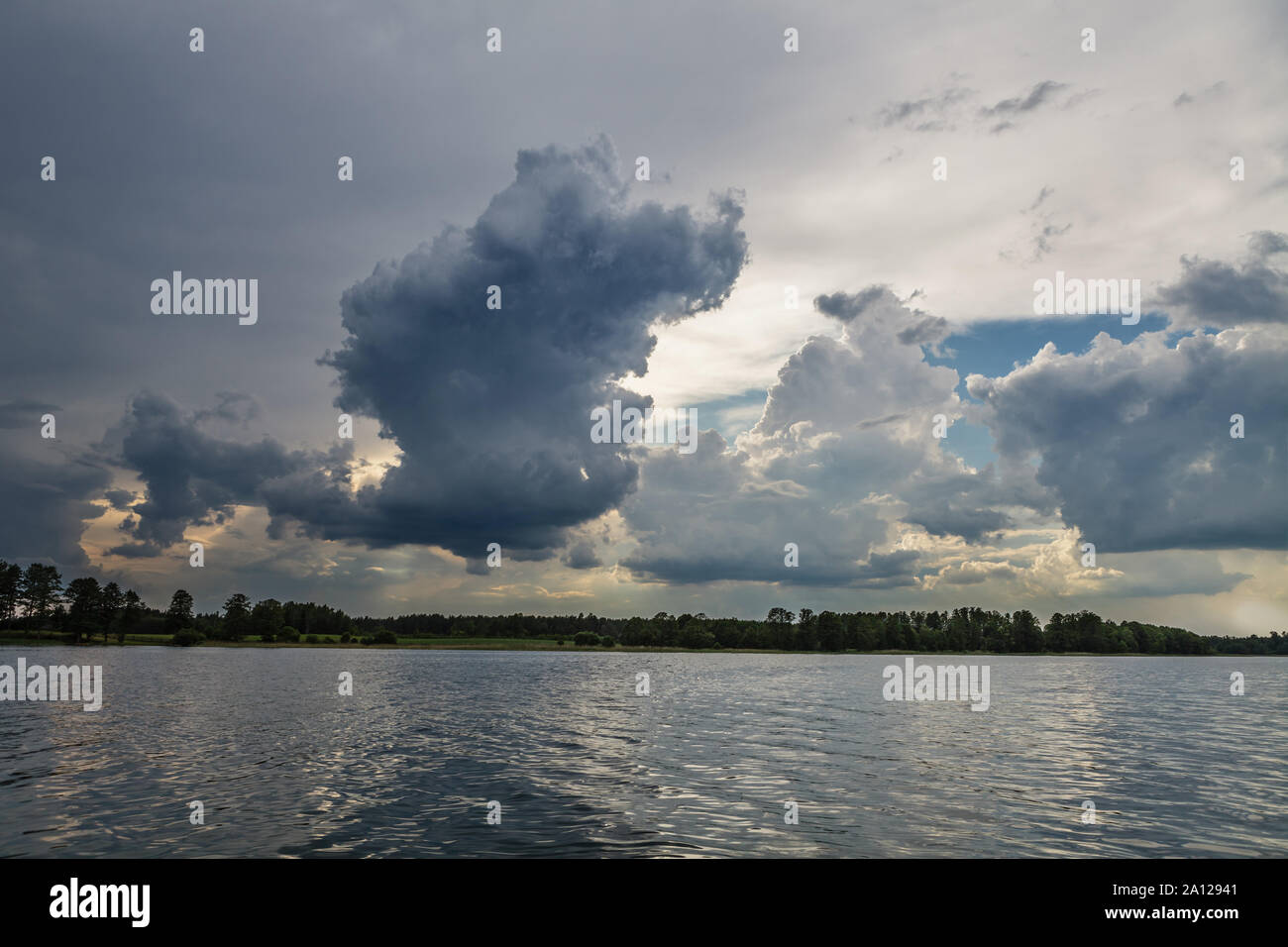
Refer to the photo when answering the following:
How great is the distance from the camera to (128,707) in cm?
7331

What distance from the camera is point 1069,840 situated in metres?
27.9

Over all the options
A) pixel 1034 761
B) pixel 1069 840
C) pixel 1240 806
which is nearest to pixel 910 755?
pixel 1034 761

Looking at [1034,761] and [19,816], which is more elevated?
[19,816]

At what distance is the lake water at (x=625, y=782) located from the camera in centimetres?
Result: 2722

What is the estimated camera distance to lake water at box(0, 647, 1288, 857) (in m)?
27.2

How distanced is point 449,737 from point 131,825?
27.4m

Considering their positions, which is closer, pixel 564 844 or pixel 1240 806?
pixel 564 844

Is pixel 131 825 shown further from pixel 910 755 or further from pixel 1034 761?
pixel 1034 761

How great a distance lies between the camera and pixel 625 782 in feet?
126
